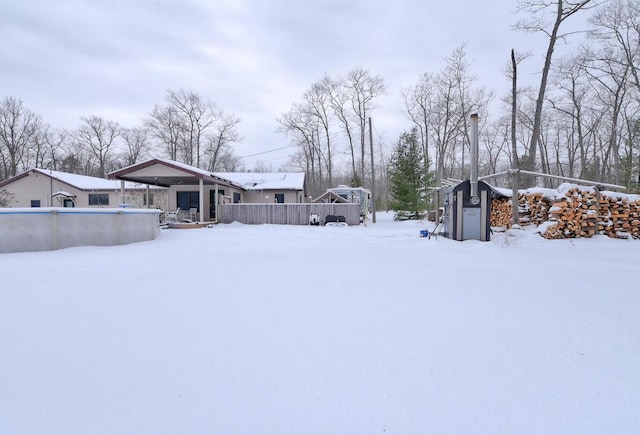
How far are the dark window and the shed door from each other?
15881mm

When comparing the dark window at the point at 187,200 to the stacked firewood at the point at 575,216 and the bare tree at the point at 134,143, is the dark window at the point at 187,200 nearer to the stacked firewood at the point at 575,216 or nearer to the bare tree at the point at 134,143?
the stacked firewood at the point at 575,216

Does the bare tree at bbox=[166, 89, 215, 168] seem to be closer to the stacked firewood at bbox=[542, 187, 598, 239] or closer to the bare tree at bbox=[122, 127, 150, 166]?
the bare tree at bbox=[122, 127, 150, 166]

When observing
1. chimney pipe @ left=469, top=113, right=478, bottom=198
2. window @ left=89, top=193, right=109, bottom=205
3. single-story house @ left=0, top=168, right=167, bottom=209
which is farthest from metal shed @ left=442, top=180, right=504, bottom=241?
window @ left=89, top=193, right=109, bottom=205

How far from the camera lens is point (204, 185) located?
1988 cm

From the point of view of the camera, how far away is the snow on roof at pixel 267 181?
75.8ft

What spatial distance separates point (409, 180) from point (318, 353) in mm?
22908

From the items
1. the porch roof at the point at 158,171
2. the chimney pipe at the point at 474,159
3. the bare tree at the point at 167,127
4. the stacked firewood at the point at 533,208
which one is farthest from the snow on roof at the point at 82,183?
the stacked firewood at the point at 533,208

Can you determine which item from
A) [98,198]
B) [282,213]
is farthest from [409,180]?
[98,198]

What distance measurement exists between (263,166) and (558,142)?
41.0 metres

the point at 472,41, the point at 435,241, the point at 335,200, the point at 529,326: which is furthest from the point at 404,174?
the point at 529,326

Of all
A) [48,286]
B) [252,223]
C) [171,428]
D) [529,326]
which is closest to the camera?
[171,428]

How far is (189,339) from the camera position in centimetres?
291

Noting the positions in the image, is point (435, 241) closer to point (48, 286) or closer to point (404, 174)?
point (48, 286)

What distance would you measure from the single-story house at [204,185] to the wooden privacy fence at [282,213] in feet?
3.67
